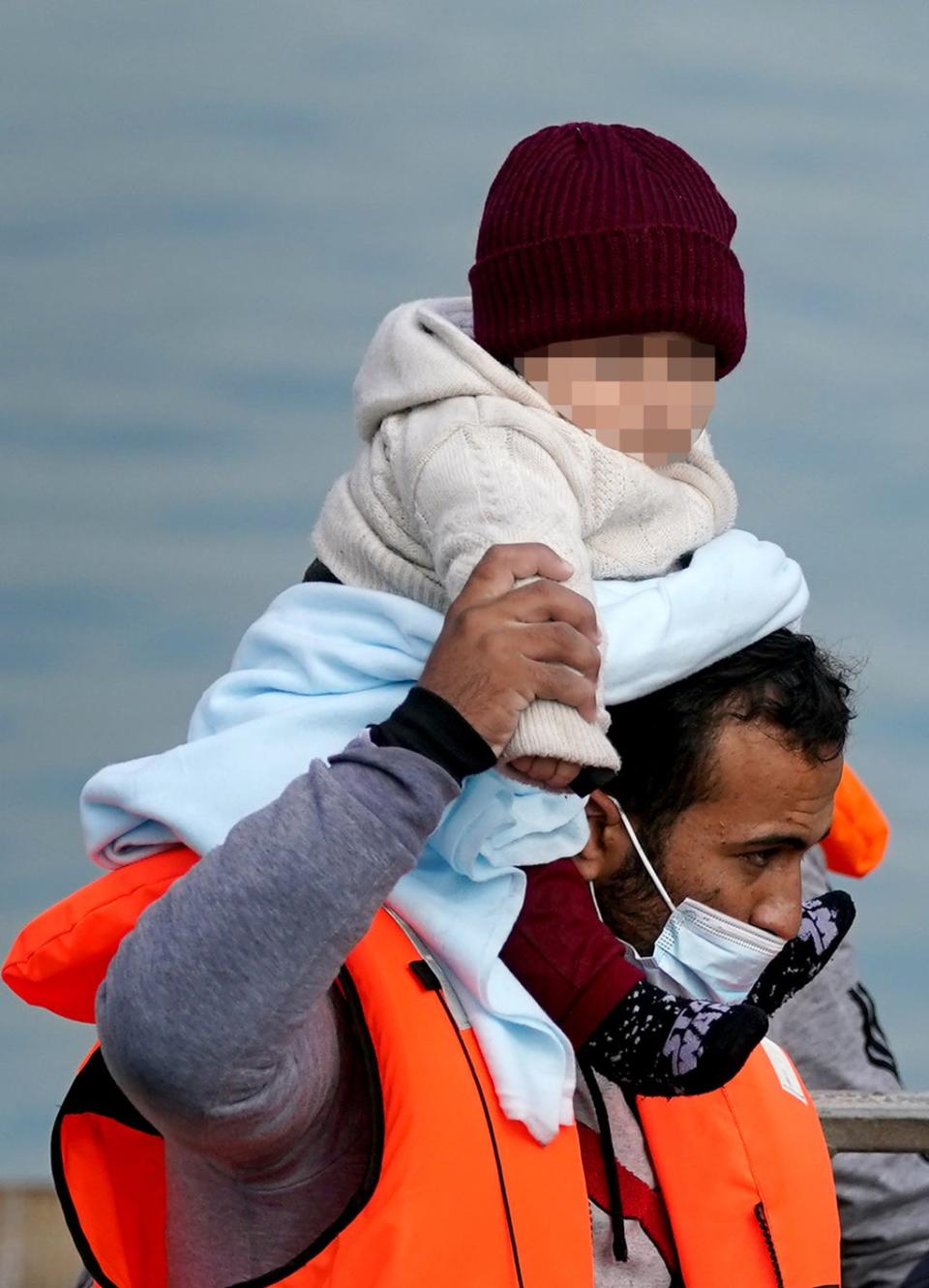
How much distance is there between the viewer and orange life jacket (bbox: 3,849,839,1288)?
54.2 inches

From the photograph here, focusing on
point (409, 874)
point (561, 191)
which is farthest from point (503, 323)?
point (409, 874)

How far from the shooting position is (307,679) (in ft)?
4.95

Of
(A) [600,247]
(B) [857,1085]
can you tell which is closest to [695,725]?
(A) [600,247]

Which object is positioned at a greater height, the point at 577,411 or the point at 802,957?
the point at 577,411

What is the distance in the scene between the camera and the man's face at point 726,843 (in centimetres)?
168

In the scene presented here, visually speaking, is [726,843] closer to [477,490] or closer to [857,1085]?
[477,490]

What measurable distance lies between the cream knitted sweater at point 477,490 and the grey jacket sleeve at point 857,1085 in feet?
3.68

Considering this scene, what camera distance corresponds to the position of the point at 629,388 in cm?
159

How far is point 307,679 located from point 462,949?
21 cm

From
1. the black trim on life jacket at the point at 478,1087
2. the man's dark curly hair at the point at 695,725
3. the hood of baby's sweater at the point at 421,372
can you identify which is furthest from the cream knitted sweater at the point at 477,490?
the black trim on life jacket at the point at 478,1087

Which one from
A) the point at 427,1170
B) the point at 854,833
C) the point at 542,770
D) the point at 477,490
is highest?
the point at 477,490

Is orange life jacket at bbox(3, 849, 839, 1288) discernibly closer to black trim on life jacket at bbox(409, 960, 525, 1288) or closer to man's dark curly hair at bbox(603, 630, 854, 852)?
black trim on life jacket at bbox(409, 960, 525, 1288)

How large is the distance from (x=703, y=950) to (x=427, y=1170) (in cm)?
36

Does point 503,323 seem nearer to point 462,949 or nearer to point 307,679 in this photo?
point 307,679
